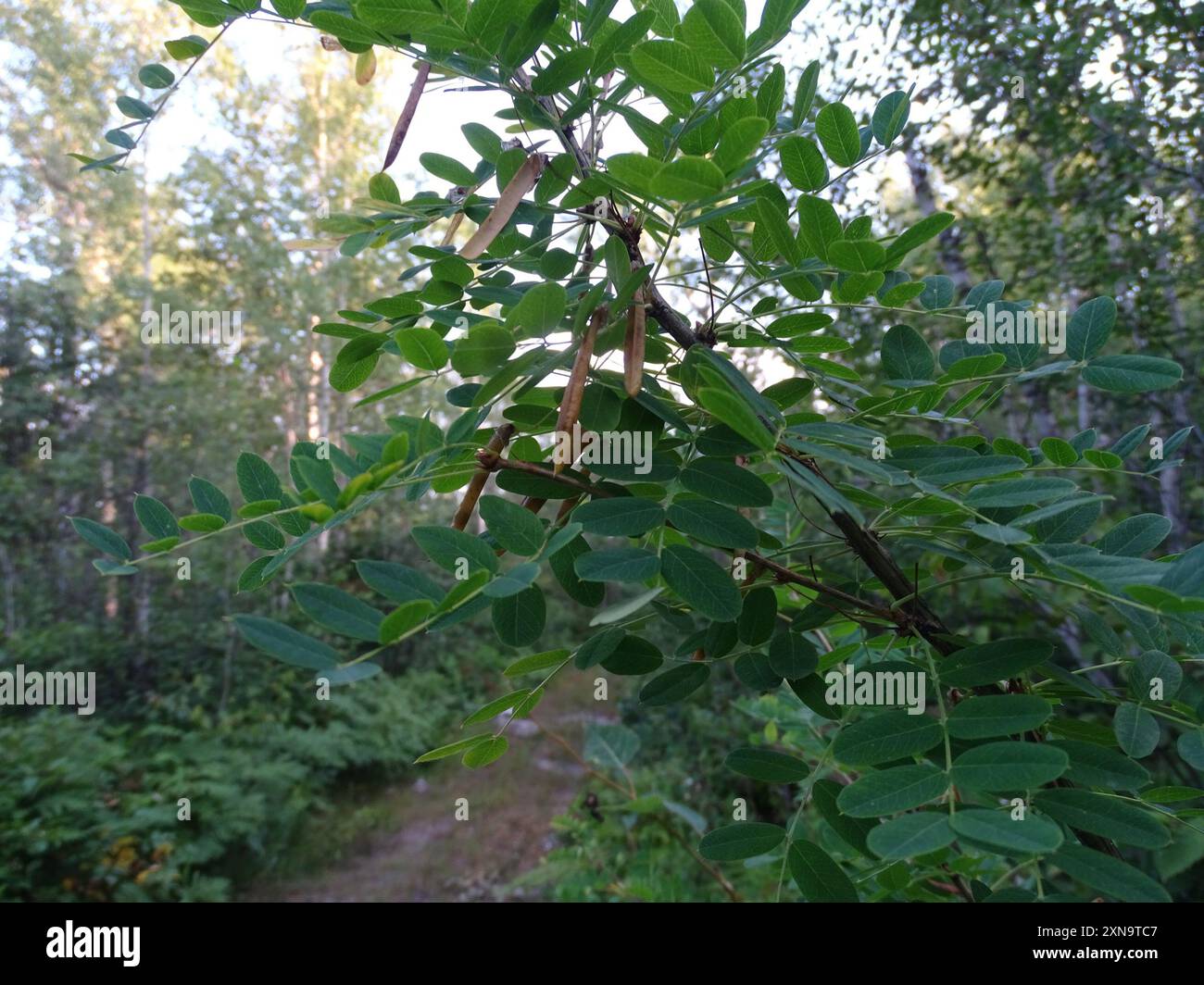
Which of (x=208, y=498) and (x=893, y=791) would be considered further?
(x=208, y=498)

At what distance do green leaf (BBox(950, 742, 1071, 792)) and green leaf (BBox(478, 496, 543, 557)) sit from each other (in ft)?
1.11

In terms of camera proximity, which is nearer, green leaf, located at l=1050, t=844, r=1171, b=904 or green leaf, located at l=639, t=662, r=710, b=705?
green leaf, located at l=1050, t=844, r=1171, b=904

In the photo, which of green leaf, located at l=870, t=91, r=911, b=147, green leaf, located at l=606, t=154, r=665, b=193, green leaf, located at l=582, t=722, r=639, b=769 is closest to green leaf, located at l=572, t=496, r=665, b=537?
green leaf, located at l=606, t=154, r=665, b=193

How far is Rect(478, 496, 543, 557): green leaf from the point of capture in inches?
22.3

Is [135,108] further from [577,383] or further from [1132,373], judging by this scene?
[1132,373]

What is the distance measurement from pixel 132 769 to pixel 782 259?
221 inches

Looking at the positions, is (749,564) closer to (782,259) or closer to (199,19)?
(782,259)

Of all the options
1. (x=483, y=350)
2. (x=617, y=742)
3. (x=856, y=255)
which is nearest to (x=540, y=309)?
(x=483, y=350)

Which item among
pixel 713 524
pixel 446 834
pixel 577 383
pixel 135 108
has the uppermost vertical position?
pixel 135 108

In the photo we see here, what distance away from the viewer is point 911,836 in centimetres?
49

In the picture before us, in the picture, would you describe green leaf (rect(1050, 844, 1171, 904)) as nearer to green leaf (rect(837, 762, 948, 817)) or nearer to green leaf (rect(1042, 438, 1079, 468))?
green leaf (rect(837, 762, 948, 817))

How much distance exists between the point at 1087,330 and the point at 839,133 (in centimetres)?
32

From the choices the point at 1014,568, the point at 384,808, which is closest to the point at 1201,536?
the point at 1014,568
